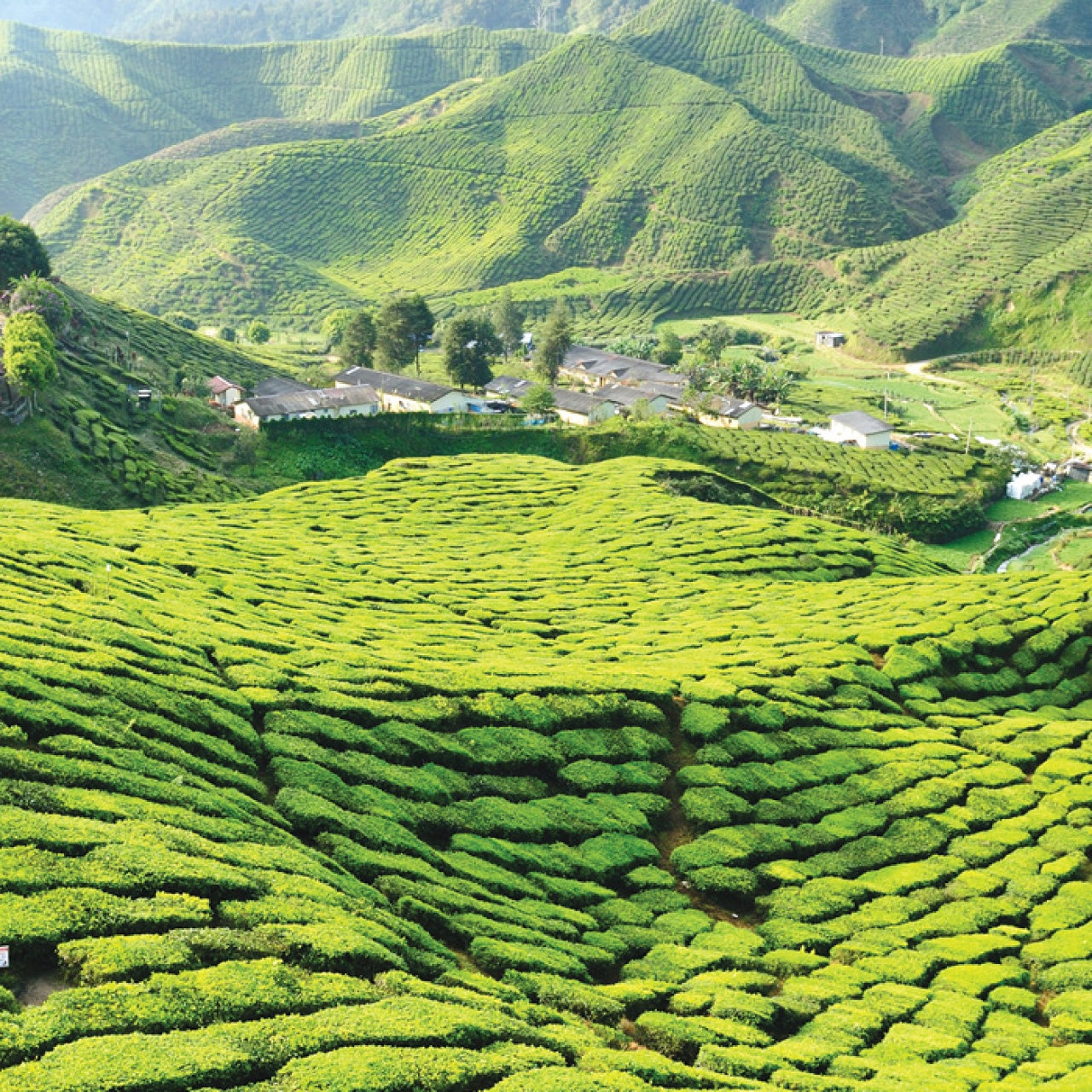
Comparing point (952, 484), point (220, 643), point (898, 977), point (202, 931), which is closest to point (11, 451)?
point (220, 643)

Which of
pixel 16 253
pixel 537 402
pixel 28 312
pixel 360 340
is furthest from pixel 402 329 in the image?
pixel 28 312

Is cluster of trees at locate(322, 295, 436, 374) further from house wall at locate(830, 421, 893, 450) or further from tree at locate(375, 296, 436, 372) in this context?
house wall at locate(830, 421, 893, 450)

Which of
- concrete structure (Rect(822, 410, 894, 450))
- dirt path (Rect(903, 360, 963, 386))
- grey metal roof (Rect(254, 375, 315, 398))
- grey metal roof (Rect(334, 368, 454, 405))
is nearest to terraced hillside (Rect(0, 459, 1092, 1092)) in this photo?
grey metal roof (Rect(334, 368, 454, 405))

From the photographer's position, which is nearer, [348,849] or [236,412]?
[348,849]

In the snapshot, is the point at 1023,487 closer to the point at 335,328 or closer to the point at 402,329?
the point at 402,329

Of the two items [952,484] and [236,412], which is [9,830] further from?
[952,484]

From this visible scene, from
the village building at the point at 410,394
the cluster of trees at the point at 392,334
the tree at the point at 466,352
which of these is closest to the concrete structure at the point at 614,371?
the tree at the point at 466,352

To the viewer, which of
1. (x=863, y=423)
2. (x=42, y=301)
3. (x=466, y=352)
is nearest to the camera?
(x=42, y=301)
